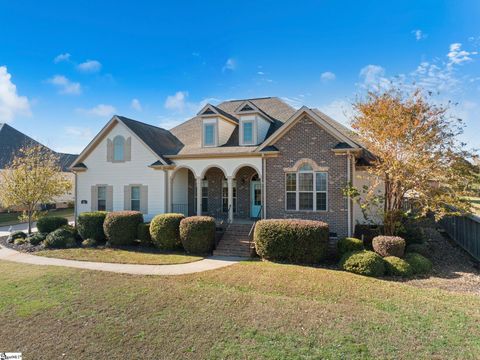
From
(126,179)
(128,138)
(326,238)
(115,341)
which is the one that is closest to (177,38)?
(128,138)

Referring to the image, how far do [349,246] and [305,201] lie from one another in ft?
11.6

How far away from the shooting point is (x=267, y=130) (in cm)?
1875

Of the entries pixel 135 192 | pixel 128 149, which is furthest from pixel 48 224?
pixel 128 149

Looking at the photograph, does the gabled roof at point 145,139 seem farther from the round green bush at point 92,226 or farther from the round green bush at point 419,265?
the round green bush at point 419,265

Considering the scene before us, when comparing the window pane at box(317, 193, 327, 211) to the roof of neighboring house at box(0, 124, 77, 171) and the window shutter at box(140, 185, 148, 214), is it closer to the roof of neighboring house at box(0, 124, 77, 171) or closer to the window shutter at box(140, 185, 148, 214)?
the window shutter at box(140, 185, 148, 214)

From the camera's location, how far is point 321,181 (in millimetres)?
15102

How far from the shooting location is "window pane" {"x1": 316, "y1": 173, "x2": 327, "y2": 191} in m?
15.0

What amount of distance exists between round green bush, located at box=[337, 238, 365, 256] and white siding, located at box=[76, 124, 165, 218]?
10238 mm

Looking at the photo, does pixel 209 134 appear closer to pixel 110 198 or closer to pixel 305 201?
pixel 305 201

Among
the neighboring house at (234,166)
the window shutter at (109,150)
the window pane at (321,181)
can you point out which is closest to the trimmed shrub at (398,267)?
the neighboring house at (234,166)

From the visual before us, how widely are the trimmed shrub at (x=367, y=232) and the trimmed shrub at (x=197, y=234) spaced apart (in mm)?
7196

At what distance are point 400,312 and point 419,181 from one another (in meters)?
6.87

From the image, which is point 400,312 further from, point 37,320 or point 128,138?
point 128,138

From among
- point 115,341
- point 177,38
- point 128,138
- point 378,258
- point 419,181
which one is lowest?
point 115,341
